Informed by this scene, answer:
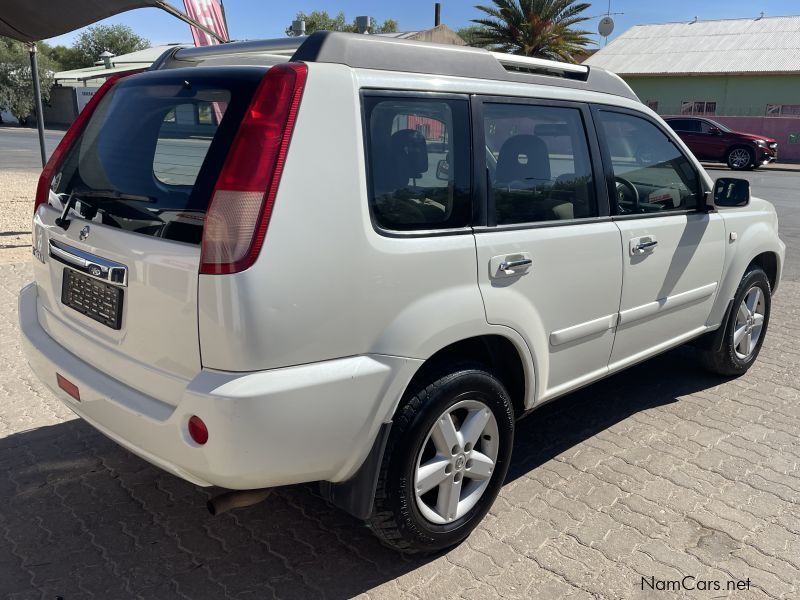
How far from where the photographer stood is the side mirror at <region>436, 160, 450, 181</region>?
2.62 meters

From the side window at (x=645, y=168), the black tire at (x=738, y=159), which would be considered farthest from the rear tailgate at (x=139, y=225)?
the black tire at (x=738, y=159)

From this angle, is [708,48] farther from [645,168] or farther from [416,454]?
[416,454]

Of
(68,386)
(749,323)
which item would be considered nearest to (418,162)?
(68,386)

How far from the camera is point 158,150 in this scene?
262 centimetres

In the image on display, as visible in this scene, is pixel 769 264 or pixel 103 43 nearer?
pixel 769 264

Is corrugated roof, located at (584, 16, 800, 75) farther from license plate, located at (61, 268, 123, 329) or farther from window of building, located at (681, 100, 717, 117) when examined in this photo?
license plate, located at (61, 268, 123, 329)

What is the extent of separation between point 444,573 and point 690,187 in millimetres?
2598

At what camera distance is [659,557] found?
2844 millimetres

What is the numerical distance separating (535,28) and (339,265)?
30235 mm

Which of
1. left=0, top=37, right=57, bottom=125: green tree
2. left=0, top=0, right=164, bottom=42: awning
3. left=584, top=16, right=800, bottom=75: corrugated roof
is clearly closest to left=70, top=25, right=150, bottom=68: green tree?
left=0, top=37, right=57, bottom=125: green tree

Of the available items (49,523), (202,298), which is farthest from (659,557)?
(49,523)

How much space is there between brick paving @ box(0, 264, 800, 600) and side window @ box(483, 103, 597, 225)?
4.39ft

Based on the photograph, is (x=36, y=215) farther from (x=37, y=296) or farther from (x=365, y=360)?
(x=365, y=360)

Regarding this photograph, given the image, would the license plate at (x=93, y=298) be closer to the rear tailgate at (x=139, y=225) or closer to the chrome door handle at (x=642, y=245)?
the rear tailgate at (x=139, y=225)
